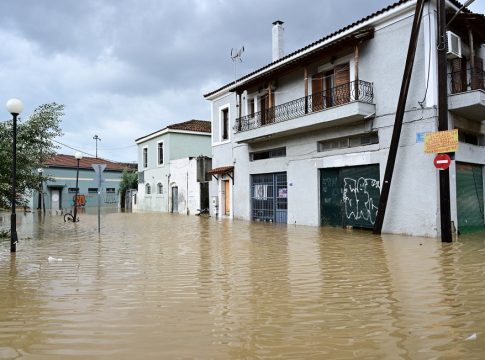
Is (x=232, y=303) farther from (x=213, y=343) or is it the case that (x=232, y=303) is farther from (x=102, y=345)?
(x=102, y=345)

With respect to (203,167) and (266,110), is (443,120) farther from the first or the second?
(203,167)

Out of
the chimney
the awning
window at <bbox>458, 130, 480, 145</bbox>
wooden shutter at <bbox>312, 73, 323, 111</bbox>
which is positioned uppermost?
the chimney

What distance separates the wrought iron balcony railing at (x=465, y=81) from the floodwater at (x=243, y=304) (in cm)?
651

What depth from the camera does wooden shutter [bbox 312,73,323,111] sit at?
1609 centimetres

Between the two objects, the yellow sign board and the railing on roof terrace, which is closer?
the yellow sign board

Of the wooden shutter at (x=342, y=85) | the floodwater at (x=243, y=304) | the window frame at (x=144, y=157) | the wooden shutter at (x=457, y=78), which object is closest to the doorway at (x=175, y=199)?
the window frame at (x=144, y=157)

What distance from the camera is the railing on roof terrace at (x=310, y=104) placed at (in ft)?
45.9

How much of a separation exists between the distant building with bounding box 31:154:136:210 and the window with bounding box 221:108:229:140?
75.8 feet

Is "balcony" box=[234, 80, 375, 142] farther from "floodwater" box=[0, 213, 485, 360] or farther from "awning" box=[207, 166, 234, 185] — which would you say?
"floodwater" box=[0, 213, 485, 360]

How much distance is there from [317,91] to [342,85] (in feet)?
6.67

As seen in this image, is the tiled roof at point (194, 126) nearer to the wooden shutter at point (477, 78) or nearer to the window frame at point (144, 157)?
the window frame at point (144, 157)

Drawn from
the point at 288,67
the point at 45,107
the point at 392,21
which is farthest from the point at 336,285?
the point at 45,107

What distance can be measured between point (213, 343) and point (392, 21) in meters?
13.2

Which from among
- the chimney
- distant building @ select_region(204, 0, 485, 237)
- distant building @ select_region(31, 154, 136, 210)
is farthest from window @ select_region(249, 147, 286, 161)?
distant building @ select_region(31, 154, 136, 210)
